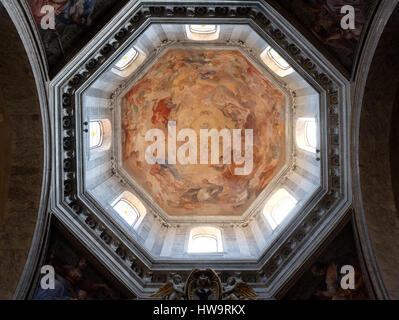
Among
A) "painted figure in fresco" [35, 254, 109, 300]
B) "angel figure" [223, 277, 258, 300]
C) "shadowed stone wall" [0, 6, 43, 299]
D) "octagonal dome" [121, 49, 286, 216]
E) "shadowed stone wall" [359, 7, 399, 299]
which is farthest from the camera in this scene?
"octagonal dome" [121, 49, 286, 216]

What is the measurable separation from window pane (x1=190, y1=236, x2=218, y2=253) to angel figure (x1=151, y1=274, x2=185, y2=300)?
233 centimetres

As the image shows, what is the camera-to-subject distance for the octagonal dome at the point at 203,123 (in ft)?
48.9

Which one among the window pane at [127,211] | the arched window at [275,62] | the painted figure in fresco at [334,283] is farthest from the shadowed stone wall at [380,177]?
the window pane at [127,211]

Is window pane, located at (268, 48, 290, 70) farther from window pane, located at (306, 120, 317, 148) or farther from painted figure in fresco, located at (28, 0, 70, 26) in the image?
painted figure in fresco, located at (28, 0, 70, 26)

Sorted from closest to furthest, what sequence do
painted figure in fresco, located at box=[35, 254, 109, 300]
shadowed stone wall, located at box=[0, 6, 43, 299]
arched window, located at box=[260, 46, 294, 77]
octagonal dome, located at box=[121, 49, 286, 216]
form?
shadowed stone wall, located at box=[0, 6, 43, 299]
painted figure in fresco, located at box=[35, 254, 109, 300]
arched window, located at box=[260, 46, 294, 77]
octagonal dome, located at box=[121, 49, 286, 216]

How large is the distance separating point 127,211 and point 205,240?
3.05m

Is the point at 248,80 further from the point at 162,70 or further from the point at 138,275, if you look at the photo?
the point at 138,275

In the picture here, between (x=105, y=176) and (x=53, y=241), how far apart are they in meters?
3.48

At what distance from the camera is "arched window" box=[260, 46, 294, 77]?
12.3 metres

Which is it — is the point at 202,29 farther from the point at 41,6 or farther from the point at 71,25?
the point at 41,6

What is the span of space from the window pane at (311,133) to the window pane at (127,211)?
6722 millimetres

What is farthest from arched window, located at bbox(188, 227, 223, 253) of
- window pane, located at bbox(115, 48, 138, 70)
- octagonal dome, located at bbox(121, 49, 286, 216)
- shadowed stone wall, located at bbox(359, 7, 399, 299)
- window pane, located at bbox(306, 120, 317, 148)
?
window pane, located at bbox(115, 48, 138, 70)

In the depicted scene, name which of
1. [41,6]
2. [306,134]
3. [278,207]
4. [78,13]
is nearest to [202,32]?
[78,13]
